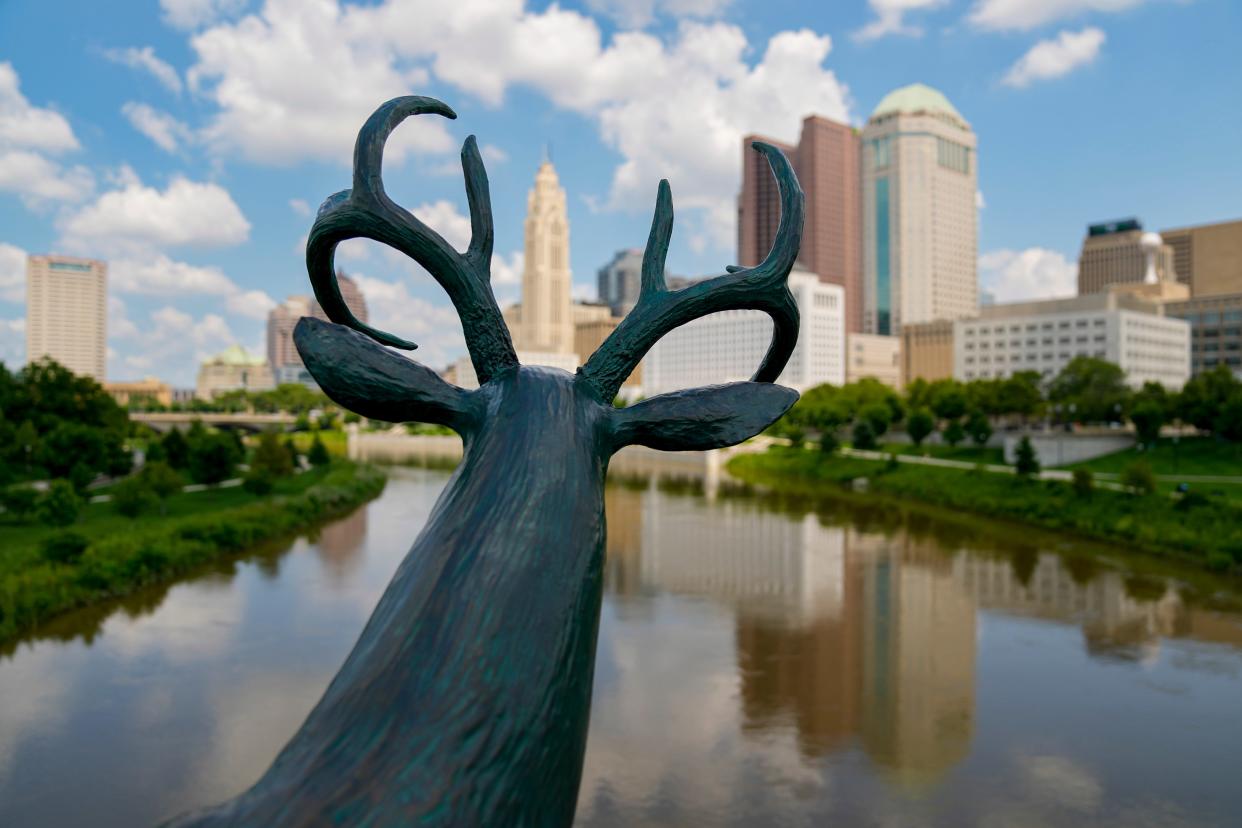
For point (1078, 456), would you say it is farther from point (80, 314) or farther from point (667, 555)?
point (80, 314)

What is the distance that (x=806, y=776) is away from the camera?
33.9ft

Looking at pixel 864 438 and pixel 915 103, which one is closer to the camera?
pixel 864 438

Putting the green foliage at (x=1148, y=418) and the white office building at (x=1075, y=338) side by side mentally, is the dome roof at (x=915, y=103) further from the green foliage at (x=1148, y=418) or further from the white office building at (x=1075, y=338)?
the green foliage at (x=1148, y=418)

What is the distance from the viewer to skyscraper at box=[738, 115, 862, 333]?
504 feet

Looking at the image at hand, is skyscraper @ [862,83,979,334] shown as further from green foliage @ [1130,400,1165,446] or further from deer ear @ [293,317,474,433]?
deer ear @ [293,317,474,433]

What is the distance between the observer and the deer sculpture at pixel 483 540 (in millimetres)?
2309

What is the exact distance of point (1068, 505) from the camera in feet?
99.4

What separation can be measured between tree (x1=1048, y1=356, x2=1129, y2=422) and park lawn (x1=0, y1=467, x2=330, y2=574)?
4130 centimetres

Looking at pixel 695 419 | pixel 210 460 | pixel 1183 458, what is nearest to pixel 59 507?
pixel 210 460

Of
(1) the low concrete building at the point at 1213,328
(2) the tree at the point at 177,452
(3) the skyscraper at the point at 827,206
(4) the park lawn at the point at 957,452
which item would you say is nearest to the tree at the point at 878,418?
(4) the park lawn at the point at 957,452

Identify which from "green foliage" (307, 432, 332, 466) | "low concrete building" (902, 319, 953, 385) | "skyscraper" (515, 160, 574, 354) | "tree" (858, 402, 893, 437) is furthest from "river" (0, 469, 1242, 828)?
"skyscraper" (515, 160, 574, 354)

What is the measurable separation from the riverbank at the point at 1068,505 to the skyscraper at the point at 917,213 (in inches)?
4394

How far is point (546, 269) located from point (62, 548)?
12958 centimetres

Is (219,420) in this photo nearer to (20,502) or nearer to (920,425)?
(20,502)
